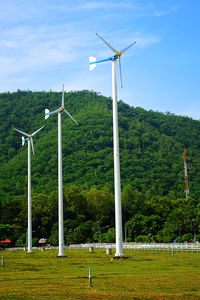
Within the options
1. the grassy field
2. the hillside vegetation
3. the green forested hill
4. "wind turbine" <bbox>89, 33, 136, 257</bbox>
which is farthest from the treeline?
the grassy field

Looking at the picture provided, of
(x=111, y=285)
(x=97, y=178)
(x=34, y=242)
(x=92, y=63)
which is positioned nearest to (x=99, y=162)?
(x=97, y=178)

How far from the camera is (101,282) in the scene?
24.9m

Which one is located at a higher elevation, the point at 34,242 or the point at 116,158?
the point at 116,158

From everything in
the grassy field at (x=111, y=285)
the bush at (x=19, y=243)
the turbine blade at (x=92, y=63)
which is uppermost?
the turbine blade at (x=92, y=63)

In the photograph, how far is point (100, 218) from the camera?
12019cm

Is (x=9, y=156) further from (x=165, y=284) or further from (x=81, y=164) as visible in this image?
(x=165, y=284)

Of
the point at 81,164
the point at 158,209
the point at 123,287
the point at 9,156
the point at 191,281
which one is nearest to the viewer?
the point at 123,287

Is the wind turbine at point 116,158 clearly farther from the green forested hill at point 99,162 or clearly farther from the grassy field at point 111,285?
the green forested hill at point 99,162

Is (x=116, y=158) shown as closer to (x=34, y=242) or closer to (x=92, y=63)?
(x=92, y=63)

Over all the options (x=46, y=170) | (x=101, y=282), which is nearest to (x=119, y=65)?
(x=101, y=282)

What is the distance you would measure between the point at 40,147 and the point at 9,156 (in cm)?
2227

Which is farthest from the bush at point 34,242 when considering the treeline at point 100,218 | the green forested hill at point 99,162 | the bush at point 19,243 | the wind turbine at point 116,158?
the wind turbine at point 116,158

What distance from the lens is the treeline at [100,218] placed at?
89062 millimetres

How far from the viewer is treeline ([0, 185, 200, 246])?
89.1 meters
